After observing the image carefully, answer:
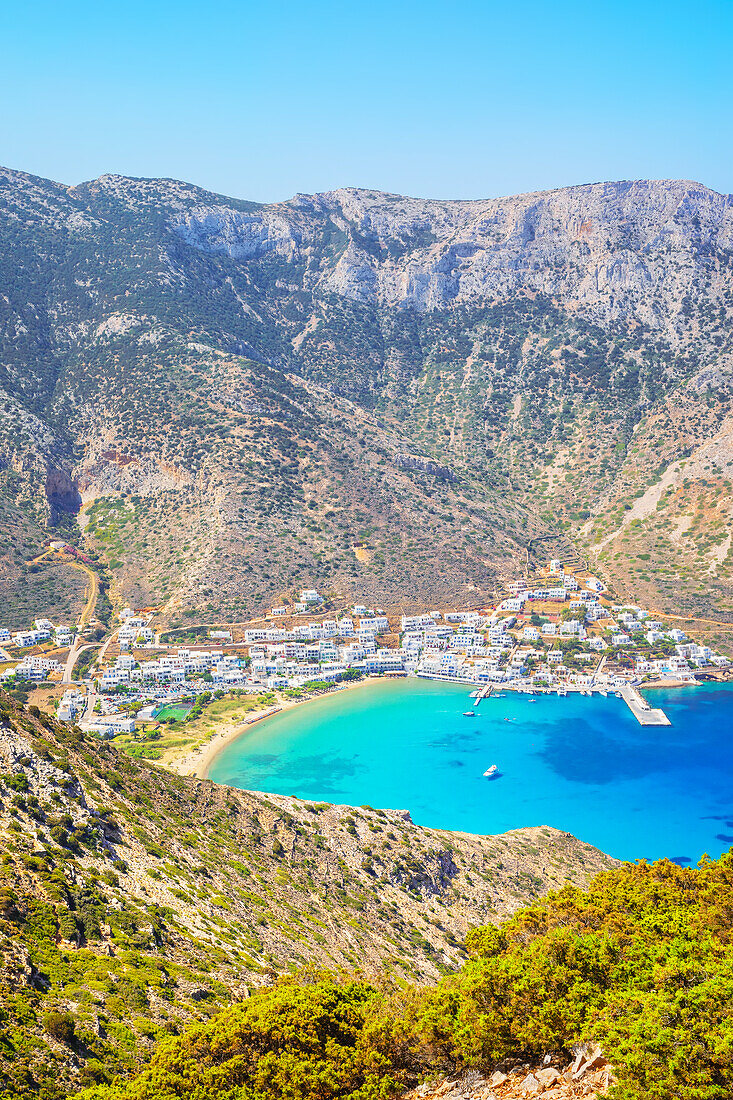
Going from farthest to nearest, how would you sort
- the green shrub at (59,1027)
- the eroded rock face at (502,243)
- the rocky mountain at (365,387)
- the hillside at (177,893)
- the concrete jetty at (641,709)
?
the eroded rock face at (502,243), the rocky mountain at (365,387), the concrete jetty at (641,709), the hillside at (177,893), the green shrub at (59,1027)

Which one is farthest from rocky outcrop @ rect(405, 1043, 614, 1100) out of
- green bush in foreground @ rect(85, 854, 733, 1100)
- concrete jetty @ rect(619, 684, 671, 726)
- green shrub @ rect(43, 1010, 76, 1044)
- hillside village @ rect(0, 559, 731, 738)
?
concrete jetty @ rect(619, 684, 671, 726)

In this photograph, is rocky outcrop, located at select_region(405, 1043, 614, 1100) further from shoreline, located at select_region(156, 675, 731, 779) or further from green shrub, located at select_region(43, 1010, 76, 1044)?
shoreline, located at select_region(156, 675, 731, 779)

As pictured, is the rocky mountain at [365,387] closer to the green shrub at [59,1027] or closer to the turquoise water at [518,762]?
the turquoise water at [518,762]

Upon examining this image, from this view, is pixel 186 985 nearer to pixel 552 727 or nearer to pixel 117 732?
pixel 117 732

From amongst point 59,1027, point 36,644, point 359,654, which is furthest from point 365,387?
point 59,1027

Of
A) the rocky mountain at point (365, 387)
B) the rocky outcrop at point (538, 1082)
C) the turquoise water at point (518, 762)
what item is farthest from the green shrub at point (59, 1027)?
the rocky mountain at point (365, 387)

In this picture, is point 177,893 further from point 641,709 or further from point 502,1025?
point 641,709

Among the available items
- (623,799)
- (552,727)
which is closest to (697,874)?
(623,799)

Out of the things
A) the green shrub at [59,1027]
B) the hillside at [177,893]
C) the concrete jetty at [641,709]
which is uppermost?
the green shrub at [59,1027]
